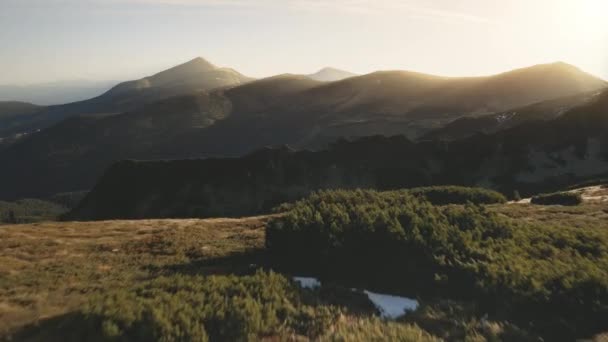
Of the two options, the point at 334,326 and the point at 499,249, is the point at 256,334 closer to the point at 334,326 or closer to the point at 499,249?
the point at 334,326

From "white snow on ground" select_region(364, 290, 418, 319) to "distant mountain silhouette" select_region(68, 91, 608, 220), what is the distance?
198ft

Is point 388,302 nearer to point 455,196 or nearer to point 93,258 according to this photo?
point 93,258

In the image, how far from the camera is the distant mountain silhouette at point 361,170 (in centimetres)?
7669

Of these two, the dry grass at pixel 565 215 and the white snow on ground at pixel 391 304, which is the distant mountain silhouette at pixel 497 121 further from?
the white snow on ground at pixel 391 304

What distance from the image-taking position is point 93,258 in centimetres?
1941

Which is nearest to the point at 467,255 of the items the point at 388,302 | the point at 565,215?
the point at 388,302

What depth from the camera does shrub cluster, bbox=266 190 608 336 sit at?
1266 cm

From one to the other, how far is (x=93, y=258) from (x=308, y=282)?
416 inches

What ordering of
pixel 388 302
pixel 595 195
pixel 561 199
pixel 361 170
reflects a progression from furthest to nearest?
pixel 361 170 → pixel 595 195 → pixel 561 199 → pixel 388 302

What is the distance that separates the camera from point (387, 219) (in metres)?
16.9

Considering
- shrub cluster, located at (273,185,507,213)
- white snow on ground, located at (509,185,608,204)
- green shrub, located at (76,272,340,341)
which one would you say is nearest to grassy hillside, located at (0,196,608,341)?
green shrub, located at (76,272,340,341)

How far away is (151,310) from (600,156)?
8696 centimetres

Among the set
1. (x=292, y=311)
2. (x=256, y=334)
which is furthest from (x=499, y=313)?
(x=256, y=334)

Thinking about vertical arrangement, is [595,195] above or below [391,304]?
below
